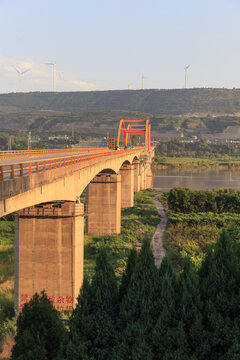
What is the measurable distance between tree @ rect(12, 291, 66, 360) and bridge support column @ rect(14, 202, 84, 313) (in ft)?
21.6

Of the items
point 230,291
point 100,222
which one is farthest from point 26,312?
point 100,222

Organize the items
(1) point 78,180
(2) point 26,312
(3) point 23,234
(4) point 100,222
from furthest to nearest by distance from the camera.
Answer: (4) point 100,222 < (1) point 78,180 < (3) point 23,234 < (2) point 26,312

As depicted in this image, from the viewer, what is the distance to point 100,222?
44.0 m

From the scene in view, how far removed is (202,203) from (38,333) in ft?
141

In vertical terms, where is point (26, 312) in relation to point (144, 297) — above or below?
below

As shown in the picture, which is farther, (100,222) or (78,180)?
(100,222)

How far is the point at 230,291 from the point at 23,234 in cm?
1227

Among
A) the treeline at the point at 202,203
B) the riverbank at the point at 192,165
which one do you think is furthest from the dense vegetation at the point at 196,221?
the riverbank at the point at 192,165

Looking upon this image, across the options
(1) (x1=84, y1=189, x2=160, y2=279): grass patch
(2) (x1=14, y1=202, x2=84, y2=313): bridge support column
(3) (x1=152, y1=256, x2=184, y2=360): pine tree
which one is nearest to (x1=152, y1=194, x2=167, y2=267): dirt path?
(1) (x1=84, y1=189, x2=160, y2=279): grass patch

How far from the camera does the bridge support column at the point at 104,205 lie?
144 ft

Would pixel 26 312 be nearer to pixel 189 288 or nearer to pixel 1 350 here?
pixel 1 350

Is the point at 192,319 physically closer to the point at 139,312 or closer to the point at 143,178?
the point at 139,312

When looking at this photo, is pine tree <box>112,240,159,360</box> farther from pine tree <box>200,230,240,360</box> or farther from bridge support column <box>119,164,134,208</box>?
bridge support column <box>119,164,134,208</box>

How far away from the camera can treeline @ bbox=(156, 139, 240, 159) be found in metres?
180
